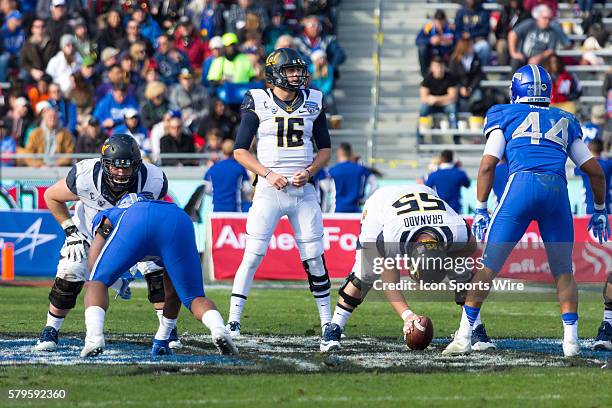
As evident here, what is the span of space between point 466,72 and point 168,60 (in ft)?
16.0

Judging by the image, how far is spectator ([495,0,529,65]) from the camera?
20.8 m

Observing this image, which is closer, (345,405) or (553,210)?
(345,405)

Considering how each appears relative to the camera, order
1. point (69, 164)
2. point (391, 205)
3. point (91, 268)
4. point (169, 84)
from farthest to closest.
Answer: point (169, 84) → point (69, 164) → point (391, 205) → point (91, 268)

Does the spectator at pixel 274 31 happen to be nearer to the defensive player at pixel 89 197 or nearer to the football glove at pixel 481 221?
the defensive player at pixel 89 197

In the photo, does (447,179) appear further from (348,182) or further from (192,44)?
(192,44)

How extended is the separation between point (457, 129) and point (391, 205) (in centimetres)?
1105

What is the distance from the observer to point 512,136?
855 centimetres

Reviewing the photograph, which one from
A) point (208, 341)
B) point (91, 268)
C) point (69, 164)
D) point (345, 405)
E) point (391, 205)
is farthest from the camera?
point (69, 164)

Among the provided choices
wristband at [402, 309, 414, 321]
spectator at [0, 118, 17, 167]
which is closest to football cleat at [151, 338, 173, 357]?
wristband at [402, 309, 414, 321]

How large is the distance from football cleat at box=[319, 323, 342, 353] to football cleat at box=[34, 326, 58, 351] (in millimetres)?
1885

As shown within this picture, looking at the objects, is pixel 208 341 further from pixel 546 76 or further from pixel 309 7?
pixel 309 7

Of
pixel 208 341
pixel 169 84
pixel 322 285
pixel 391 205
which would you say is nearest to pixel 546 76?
pixel 391 205

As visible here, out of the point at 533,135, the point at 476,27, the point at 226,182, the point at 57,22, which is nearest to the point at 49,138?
the point at 57,22

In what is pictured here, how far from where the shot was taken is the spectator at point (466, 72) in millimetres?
19953
